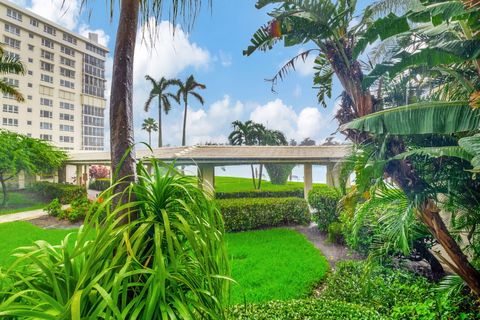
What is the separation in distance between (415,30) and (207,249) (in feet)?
6.73

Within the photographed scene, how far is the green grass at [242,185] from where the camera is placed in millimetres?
6223

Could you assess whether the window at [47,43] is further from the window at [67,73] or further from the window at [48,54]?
the window at [67,73]

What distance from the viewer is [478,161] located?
47.3 inches

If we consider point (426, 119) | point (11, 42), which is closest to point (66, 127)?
point (11, 42)

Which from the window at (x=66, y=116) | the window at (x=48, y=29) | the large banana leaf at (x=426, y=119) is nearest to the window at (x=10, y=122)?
the window at (x=66, y=116)

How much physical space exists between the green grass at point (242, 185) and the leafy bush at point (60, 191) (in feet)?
9.15

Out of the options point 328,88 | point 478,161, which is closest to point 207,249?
point 478,161

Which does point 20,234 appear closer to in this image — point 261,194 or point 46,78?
point 46,78

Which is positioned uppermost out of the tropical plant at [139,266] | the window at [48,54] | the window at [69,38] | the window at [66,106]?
the window at [69,38]

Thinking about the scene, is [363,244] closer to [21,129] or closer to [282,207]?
[282,207]

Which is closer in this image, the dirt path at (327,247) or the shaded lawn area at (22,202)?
the dirt path at (327,247)

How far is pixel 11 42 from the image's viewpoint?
293cm

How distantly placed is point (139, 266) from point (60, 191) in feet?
16.9

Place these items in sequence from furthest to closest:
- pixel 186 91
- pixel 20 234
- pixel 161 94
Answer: pixel 186 91 → pixel 161 94 → pixel 20 234
